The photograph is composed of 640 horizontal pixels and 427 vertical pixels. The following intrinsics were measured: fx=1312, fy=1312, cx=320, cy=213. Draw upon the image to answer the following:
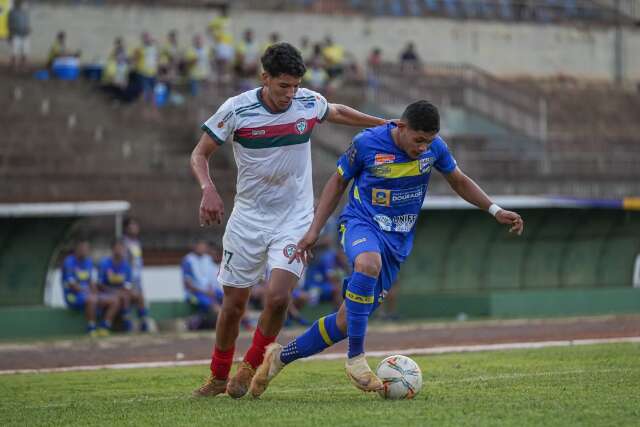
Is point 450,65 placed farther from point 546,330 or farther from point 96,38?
point 546,330

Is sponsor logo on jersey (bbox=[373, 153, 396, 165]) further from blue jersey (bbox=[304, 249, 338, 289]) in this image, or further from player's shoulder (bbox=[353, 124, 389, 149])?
blue jersey (bbox=[304, 249, 338, 289])

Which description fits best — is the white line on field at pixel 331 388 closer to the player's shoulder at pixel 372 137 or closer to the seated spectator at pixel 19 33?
A: the player's shoulder at pixel 372 137

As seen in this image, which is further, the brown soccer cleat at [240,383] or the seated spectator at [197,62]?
the seated spectator at [197,62]

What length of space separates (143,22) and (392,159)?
27.2 meters

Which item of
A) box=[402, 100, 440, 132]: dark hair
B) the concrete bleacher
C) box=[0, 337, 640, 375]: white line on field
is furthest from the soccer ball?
the concrete bleacher

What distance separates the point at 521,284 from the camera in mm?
25000

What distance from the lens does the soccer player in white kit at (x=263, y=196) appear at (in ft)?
31.4

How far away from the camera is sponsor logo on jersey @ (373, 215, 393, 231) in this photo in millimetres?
9305

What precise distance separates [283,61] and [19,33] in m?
17.4

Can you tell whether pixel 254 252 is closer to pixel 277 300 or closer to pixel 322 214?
pixel 277 300

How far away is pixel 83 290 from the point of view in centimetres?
2080

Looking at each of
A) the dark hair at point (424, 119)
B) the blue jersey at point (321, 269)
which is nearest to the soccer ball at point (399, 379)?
the dark hair at point (424, 119)

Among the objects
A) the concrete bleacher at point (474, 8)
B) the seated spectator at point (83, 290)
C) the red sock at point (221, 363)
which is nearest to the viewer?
the red sock at point (221, 363)

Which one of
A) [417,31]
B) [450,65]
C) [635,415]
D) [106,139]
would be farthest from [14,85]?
[635,415]
